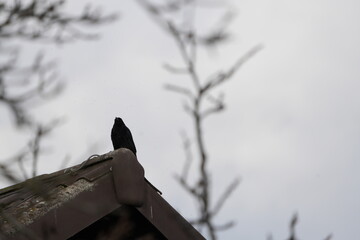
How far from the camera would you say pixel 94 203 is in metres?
3.51

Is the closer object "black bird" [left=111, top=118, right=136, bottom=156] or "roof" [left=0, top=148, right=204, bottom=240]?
"roof" [left=0, top=148, right=204, bottom=240]

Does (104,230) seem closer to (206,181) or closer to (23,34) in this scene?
(23,34)

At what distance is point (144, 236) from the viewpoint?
4.01 metres

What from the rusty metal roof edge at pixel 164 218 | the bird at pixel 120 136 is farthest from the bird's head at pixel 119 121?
the rusty metal roof edge at pixel 164 218

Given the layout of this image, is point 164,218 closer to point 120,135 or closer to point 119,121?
point 120,135

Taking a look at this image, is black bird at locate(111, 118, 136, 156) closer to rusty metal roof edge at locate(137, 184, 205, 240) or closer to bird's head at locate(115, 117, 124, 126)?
bird's head at locate(115, 117, 124, 126)

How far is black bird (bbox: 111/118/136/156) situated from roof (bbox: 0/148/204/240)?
6.72m

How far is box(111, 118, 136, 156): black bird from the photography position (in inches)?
426

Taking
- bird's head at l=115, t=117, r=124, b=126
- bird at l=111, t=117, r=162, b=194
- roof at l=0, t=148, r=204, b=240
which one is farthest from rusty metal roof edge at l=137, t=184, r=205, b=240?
bird's head at l=115, t=117, r=124, b=126

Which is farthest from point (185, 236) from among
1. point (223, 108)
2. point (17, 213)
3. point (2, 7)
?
point (223, 108)

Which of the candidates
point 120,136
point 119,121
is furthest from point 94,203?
point 119,121

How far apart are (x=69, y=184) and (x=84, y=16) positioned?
0.86 meters

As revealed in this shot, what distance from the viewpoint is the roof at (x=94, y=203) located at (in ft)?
11.0

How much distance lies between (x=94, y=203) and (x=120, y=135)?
7.49 meters
